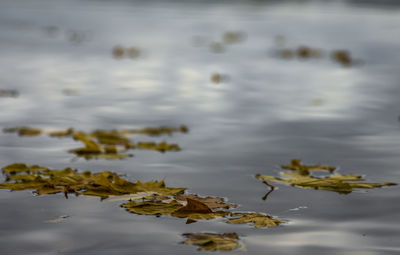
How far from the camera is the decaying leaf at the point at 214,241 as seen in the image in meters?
2.54

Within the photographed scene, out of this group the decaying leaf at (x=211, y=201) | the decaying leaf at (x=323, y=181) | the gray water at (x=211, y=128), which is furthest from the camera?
the decaying leaf at (x=323, y=181)

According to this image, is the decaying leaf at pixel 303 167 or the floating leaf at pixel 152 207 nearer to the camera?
the floating leaf at pixel 152 207

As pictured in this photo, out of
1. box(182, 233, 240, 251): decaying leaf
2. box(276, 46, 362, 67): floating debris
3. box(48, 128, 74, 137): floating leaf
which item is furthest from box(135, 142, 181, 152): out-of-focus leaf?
box(276, 46, 362, 67): floating debris

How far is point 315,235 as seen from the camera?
2717 millimetres

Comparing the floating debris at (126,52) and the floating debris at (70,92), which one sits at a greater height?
the floating debris at (126,52)

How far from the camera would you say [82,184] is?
3369mm

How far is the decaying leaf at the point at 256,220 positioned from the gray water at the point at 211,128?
0.05m

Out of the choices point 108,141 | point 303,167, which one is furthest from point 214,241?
point 108,141

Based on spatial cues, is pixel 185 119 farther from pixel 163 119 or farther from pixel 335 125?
pixel 335 125

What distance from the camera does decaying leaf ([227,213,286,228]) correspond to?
2814mm

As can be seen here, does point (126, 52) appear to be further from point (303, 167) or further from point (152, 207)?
point (152, 207)

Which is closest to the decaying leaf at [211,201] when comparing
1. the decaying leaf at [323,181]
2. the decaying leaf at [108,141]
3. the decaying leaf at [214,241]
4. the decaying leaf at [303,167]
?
the decaying leaf at [214,241]

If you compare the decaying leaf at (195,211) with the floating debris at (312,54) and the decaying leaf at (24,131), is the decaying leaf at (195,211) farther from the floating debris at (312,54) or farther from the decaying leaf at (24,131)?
the floating debris at (312,54)

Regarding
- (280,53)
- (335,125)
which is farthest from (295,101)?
(280,53)
